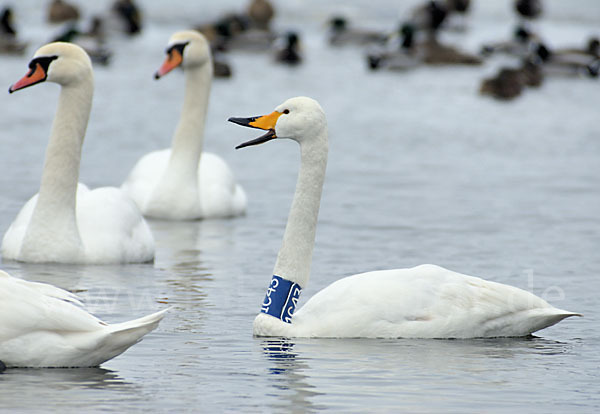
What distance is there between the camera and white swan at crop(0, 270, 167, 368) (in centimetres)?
699

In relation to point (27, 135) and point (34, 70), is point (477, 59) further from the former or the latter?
point (34, 70)

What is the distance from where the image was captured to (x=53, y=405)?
6.50m

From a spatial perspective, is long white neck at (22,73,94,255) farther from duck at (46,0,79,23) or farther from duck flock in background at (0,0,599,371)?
duck at (46,0,79,23)

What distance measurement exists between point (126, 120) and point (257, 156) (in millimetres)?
4428

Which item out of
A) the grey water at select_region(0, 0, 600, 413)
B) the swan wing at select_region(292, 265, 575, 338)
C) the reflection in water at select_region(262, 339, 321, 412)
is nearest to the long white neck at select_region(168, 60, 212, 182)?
the grey water at select_region(0, 0, 600, 413)

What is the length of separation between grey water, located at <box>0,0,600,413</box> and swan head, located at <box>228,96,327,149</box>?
1.20 m

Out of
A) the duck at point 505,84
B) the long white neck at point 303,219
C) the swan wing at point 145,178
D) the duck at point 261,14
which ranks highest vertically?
the duck at point 261,14

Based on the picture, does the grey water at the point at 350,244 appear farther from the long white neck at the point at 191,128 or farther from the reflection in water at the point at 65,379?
the long white neck at the point at 191,128

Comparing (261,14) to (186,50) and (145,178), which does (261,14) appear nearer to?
(186,50)

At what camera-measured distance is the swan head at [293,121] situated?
8.27 m

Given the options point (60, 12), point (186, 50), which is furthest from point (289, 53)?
point (186, 50)

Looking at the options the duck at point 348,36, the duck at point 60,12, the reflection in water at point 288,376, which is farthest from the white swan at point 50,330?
the duck at point 60,12

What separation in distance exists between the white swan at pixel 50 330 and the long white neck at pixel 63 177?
3.47 m

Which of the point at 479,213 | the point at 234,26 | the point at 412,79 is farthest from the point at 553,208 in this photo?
the point at 234,26
